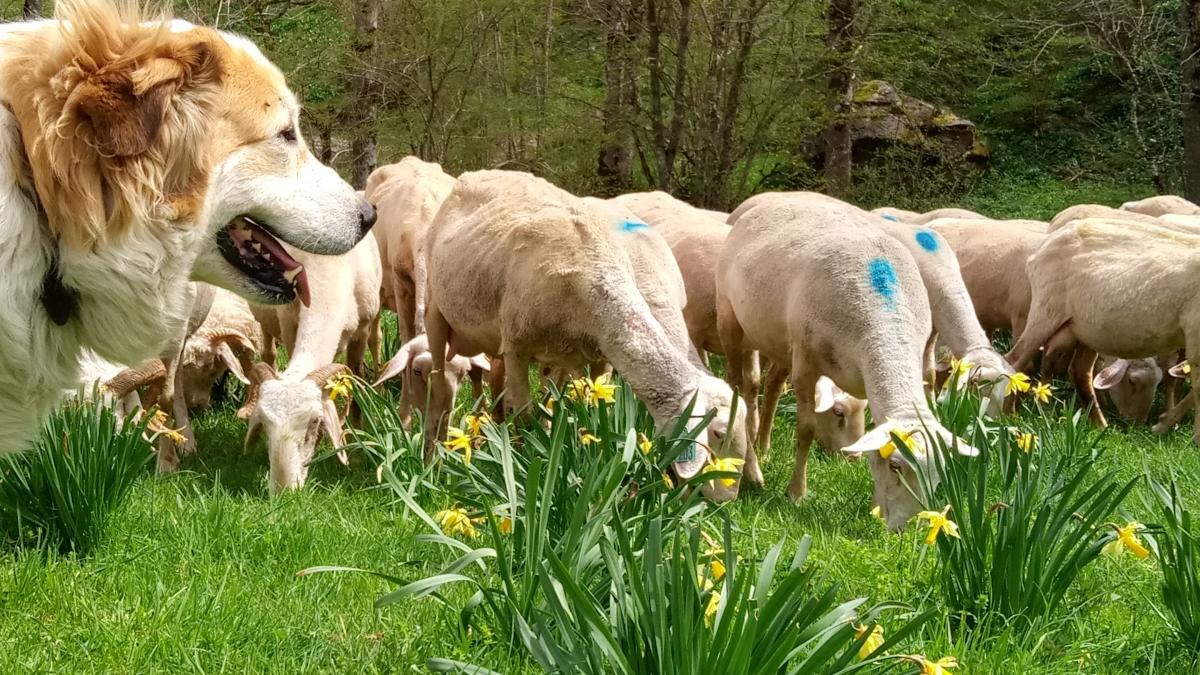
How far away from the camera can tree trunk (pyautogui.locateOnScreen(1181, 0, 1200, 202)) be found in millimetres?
14891

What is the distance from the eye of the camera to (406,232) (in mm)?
9680

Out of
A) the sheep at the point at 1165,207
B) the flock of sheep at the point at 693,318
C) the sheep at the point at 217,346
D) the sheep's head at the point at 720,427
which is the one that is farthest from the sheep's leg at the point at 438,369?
the sheep at the point at 1165,207

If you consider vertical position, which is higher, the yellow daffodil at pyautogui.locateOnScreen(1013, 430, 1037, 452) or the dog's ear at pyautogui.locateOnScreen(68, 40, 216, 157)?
the dog's ear at pyautogui.locateOnScreen(68, 40, 216, 157)

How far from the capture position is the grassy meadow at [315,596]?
3.76 meters

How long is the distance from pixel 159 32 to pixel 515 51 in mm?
16244

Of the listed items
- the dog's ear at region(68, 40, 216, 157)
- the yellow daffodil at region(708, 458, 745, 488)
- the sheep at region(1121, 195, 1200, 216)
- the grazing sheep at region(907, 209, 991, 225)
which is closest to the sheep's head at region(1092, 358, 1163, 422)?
the grazing sheep at region(907, 209, 991, 225)

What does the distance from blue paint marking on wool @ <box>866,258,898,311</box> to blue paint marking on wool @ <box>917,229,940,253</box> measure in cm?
225

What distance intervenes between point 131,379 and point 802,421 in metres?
4.13

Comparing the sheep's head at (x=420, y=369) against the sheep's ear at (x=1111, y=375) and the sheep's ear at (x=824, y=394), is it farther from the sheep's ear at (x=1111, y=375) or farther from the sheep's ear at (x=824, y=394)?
the sheep's ear at (x=1111, y=375)

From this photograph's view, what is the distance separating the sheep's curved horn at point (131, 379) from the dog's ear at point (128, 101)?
14.3ft

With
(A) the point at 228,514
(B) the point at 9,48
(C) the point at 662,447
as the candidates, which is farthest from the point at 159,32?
(A) the point at 228,514

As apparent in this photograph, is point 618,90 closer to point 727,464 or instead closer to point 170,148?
point 727,464

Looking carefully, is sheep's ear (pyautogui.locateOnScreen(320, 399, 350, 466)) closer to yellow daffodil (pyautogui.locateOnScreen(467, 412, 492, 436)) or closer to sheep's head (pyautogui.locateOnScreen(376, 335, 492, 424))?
sheep's head (pyautogui.locateOnScreen(376, 335, 492, 424))

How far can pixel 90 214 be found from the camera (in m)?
2.55
